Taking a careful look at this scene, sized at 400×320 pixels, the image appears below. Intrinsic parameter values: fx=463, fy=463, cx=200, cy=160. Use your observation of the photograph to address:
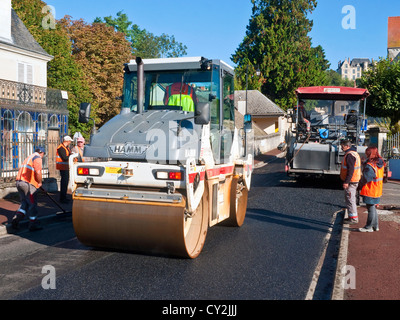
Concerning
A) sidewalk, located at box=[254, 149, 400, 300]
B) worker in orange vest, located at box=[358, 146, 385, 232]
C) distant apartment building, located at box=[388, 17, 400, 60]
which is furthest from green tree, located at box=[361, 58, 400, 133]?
distant apartment building, located at box=[388, 17, 400, 60]

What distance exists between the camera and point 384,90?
2605 cm

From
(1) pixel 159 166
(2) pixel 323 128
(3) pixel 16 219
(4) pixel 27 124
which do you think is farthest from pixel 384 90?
(1) pixel 159 166

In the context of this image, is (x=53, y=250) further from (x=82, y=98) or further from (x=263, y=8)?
(x=263, y=8)

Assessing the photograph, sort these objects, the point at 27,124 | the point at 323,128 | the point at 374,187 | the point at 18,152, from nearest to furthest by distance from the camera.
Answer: the point at 374,187 → the point at 18,152 → the point at 323,128 → the point at 27,124

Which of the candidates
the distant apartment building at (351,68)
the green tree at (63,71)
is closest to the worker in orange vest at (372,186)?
the green tree at (63,71)

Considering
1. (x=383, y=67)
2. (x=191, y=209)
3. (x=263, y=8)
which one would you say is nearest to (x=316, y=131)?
(x=191, y=209)

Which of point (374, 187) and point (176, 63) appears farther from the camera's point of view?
point (374, 187)

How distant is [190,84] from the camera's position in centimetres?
729

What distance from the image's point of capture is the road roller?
5.88 meters

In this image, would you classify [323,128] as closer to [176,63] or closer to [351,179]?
[351,179]

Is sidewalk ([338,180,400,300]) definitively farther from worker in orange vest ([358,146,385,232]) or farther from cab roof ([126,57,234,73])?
cab roof ([126,57,234,73])

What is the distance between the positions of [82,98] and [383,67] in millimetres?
18814

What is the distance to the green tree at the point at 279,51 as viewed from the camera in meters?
54.5

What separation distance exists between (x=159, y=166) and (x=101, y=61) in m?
33.1
